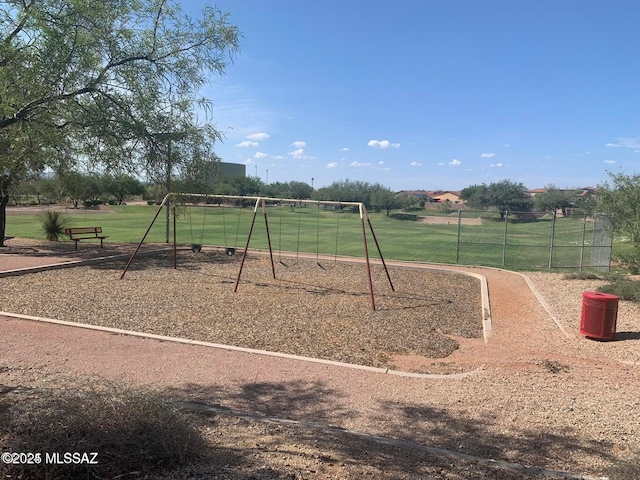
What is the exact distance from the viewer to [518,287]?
44.3ft

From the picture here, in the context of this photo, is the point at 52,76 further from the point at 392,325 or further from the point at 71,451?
the point at 392,325

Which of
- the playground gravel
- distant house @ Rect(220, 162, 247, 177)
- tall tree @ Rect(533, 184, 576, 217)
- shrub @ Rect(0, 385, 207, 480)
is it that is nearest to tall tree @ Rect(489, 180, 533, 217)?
tall tree @ Rect(533, 184, 576, 217)

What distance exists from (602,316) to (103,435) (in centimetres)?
788

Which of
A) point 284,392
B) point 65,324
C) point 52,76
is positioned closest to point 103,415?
point 284,392

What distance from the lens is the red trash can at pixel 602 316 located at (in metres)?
7.97

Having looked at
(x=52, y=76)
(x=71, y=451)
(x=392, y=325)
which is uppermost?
(x=52, y=76)

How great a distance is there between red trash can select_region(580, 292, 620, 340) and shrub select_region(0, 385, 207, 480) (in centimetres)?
714

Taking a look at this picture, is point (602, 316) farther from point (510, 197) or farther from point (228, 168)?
point (510, 197)

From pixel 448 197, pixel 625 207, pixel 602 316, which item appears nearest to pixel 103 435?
pixel 602 316

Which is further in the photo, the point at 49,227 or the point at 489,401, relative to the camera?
the point at 49,227

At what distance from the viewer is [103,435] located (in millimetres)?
3059

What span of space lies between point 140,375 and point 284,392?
1.82 metres

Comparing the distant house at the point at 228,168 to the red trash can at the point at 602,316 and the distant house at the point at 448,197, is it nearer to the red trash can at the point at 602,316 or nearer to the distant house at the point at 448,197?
the red trash can at the point at 602,316

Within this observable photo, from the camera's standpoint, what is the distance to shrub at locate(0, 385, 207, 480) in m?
2.87
